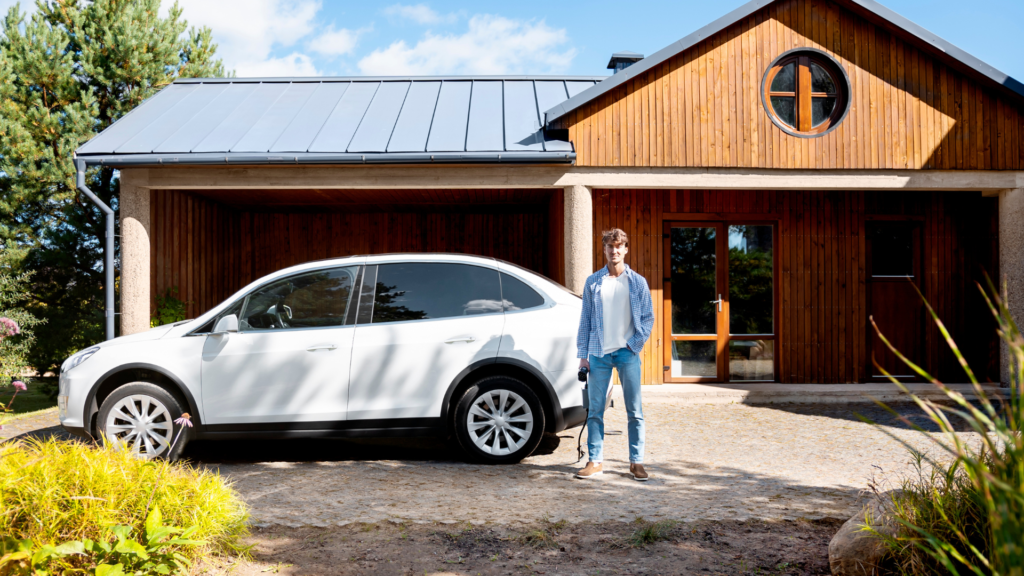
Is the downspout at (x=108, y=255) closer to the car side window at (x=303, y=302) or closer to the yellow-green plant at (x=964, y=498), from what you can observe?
the car side window at (x=303, y=302)

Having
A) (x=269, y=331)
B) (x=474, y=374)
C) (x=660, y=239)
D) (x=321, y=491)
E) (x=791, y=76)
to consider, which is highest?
(x=791, y=76)

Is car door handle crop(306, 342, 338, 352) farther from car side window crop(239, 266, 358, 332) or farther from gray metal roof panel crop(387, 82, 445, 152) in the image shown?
gray metal roof panel crop(387, 82, 445, 152)

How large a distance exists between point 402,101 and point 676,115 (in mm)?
4290

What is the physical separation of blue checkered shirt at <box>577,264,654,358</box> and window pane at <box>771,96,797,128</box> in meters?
5.14

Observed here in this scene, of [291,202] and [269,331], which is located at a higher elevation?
[291,202]

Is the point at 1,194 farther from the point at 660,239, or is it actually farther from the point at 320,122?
the point at 660,239

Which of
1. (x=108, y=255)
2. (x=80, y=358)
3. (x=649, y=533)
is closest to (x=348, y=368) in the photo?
(x=80, y=358)

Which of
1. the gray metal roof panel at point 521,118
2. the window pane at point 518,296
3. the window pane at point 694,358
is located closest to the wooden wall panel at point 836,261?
the window pane at point 694,358

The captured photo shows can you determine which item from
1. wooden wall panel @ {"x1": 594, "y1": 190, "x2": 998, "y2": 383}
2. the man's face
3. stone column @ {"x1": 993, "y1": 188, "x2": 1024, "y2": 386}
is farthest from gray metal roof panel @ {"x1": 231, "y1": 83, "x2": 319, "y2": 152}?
stone column @ {"x1": 993, "y1": 188, "x2": 1024, "y2": 386}

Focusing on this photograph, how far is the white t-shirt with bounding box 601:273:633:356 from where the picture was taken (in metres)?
4.78

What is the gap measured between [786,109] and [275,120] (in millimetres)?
7063

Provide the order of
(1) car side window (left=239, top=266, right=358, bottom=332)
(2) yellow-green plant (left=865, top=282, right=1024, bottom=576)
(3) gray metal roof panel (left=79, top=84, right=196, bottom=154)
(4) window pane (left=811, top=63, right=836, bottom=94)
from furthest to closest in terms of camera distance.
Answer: (4) window pane (left=811, top=63, right=836, bottom=94) → (3) gray metal roof panel (left=79, top=84, right=196, bottom=154) → (1) car side window (left=239, top=266, right=358, bottom=332) → (2) yellow-green plant (left=865, top=282, right=1024, bottom=576)

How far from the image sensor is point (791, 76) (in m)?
8.69

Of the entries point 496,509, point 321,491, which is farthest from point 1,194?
point 496,509
